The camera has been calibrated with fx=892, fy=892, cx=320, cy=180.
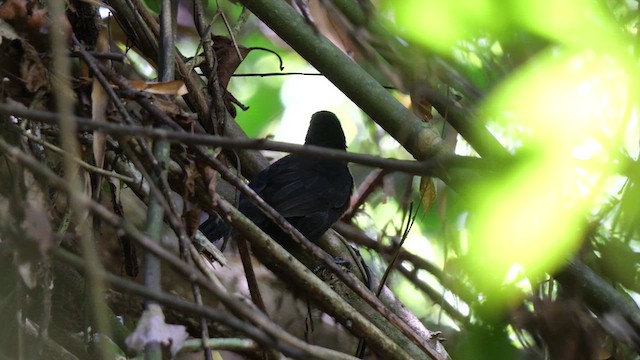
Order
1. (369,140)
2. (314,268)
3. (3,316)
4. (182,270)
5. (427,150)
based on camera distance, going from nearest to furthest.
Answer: (182,270) < (3,316) < (427,150) < (314,268) < (369,140)

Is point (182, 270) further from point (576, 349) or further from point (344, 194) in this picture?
point (344, 194)

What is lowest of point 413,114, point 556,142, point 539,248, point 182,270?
point 182,270

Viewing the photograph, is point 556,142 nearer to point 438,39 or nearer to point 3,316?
point 438,39

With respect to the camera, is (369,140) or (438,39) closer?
(438,39)

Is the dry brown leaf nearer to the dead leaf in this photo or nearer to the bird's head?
the dead leaf

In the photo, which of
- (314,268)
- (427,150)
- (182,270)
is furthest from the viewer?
(314,268)

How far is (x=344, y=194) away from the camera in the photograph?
15.7 ft

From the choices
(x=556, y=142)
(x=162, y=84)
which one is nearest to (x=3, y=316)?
(x=162, y=84)

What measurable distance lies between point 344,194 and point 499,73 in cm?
254

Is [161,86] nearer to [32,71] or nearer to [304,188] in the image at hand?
[32,71]

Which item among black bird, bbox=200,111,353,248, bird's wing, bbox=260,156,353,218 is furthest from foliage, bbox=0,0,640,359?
bird's wing, bbox=260,156,353,218

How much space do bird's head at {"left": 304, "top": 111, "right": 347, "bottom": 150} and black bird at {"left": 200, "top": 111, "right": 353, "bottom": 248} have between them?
0.47 metres

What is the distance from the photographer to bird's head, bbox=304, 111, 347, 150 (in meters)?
5.66

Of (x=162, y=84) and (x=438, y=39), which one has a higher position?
(x=438, y=39)
